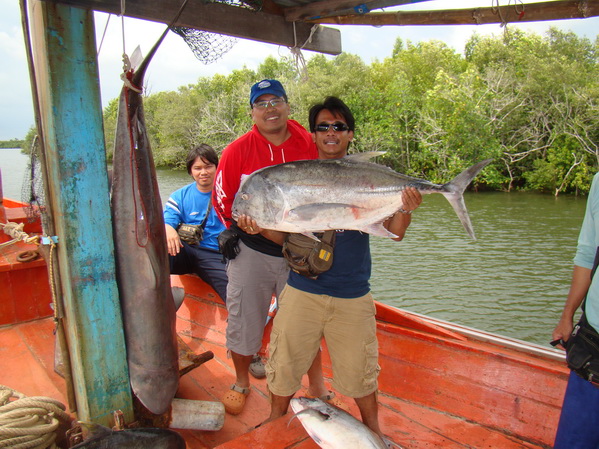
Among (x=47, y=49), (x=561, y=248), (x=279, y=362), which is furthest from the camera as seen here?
(x=561, y=248)

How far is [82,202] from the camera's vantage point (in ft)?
7.57

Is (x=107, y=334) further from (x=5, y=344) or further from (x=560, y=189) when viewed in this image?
(x=560, y=189)

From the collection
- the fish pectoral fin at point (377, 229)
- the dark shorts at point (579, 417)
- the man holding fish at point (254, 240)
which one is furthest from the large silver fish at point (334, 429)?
the fish pectoral fin at point (377, 229)

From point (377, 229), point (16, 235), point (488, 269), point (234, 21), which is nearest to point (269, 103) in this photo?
point (234, 21)

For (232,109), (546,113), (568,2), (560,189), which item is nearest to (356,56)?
(232,109)

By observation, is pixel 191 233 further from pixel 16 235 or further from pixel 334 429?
pixel 334 429

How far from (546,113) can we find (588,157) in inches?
135

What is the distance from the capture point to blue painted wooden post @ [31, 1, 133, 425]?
218cm

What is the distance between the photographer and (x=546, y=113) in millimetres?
25234

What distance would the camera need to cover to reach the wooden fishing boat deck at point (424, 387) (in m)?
2.88

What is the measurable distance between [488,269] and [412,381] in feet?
35.5

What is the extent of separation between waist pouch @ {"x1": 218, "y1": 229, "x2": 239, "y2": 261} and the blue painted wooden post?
2.73 feet

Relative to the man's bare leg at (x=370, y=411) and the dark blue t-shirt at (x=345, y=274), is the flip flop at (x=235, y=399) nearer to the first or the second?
the man's bare leg at (x=370, y=411)

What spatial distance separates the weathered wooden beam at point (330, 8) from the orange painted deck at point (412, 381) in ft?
8.49
